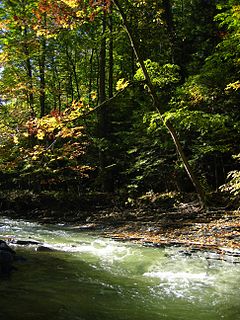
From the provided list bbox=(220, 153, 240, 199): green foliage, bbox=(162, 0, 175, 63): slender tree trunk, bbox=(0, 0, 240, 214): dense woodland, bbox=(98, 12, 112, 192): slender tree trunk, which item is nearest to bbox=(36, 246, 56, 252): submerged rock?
bbox=(0, 0, 240, 214): dense woodland

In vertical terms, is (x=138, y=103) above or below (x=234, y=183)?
above

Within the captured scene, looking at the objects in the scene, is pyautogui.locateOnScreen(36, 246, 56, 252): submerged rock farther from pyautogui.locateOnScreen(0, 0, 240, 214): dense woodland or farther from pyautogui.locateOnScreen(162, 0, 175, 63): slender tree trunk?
pyautogui.locateOnScreen(162, 0, 175, 63): slender tree trunk

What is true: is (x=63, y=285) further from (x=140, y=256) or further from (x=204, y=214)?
(x=204, y=214)

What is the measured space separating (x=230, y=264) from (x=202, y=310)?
7.33 feet

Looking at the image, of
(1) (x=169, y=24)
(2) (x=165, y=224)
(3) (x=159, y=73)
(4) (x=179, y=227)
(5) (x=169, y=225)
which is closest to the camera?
(4) (x=179, y=227)

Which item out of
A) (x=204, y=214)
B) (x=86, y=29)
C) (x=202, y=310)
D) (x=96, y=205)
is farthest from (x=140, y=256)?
(x=86, y=29)

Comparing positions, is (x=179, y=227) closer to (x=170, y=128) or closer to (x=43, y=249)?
(x=170, y=128)

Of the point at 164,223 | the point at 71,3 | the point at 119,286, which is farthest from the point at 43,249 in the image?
the point at 71,3

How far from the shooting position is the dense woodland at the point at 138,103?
10.1 m

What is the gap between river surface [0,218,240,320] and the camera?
4.02 meters

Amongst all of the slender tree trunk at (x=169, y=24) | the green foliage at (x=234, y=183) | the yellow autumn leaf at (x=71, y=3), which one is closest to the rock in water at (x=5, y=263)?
the green foliage at (x=234, y=183)

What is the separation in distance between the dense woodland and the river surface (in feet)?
10.8

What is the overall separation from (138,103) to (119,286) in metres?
12.2

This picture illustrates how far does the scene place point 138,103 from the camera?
1634 cm
